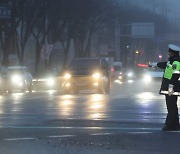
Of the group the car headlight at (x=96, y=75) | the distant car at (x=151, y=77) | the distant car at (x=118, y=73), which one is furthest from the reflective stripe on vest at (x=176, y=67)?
the distant car at (x=118, y=73)

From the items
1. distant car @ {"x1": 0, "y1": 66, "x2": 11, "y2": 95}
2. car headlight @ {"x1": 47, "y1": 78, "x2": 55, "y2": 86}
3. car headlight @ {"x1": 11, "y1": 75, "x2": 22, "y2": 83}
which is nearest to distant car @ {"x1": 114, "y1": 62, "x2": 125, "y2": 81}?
car headlight @ {"x1": 47, "y1": 78, "x2": 55, "y2": 86}

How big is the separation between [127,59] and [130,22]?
2520 centimetres

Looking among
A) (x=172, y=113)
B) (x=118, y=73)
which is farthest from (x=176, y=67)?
(x=118, y=73)

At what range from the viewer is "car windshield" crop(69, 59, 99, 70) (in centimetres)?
3503

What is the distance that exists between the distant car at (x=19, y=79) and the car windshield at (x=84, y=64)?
527 cm

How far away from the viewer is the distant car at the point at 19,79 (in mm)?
39606

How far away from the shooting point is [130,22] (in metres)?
92.3

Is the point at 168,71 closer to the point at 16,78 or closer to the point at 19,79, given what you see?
the point at 16,78

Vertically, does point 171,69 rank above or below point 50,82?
above

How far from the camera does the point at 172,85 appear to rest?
42.3ft

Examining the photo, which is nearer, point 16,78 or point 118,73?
point 16,78

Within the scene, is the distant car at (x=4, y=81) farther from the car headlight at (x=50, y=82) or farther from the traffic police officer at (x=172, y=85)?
the traffic police officer at (x=172, y=85)

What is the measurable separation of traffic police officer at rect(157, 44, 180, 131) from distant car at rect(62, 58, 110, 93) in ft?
68.4

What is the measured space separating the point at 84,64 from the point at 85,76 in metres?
0.98
